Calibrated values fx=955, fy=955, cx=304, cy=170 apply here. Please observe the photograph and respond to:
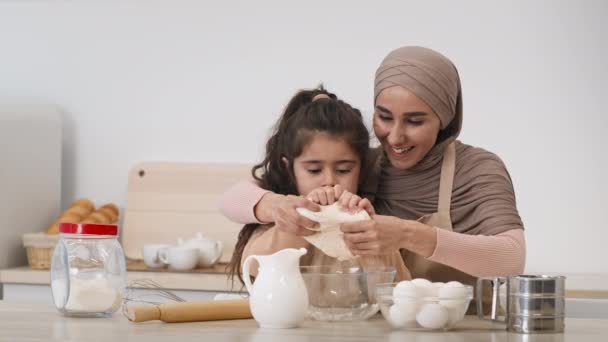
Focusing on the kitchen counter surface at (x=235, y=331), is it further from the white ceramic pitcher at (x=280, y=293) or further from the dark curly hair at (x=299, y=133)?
the dark curly hair at (x=299, y=133)

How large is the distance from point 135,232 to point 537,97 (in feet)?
4.59

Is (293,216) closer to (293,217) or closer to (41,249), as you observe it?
(293,217)

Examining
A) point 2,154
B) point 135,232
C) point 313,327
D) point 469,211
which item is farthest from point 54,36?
point 313,327

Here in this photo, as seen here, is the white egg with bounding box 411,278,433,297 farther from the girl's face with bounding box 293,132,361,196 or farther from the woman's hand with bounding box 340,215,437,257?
the girl's face with bounding box 293,132,361,196

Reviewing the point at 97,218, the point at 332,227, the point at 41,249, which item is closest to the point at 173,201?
the point at 97,218

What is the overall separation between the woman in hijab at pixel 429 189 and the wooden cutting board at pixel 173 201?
120 cm

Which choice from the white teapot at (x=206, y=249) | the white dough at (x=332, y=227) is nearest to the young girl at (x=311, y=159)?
the white dough at (x=332, y=227)

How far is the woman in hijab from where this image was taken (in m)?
1.70

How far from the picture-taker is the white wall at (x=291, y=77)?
3.05 m

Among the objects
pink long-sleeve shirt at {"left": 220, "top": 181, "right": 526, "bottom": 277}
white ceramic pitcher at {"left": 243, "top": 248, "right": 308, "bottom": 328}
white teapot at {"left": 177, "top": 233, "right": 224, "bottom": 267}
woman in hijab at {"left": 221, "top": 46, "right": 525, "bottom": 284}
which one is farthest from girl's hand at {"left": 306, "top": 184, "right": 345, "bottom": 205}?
white teapot at {"left": 177, "top": 233, "right": 224, "bottom": 267}

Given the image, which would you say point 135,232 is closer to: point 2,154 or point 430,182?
point 2,154

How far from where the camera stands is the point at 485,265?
171 centimetres

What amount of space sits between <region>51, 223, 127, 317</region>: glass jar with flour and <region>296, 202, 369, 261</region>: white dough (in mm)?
342

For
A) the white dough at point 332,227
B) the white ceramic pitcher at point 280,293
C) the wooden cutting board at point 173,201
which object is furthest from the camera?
the wooden cutting board at point 173,201
